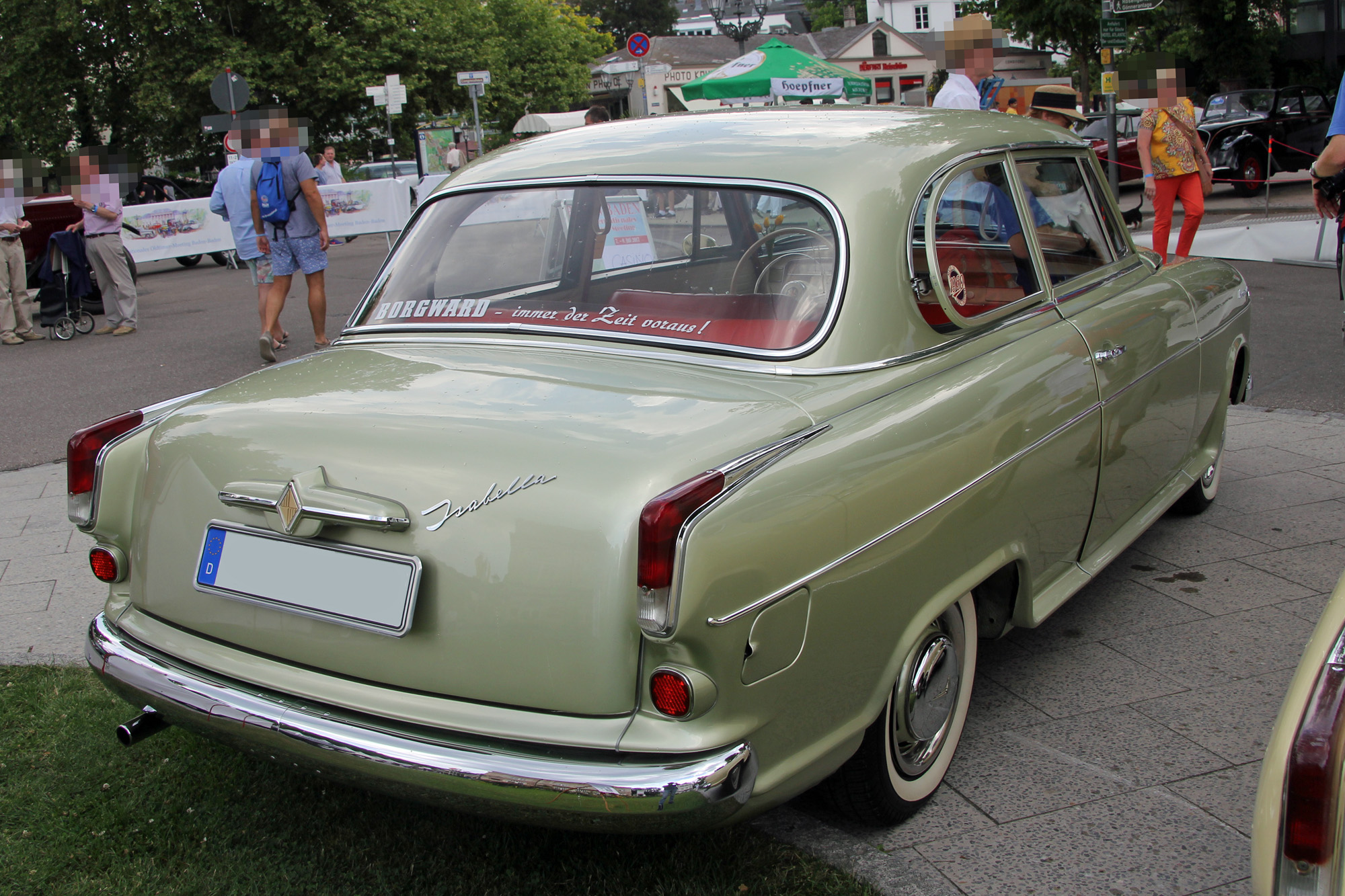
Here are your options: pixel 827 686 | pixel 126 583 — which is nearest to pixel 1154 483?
pixel 827 686

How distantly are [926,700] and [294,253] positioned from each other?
7.38 metres

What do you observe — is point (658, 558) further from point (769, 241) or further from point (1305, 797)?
point (769, 241)

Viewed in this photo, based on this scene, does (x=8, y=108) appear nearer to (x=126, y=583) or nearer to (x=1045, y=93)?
(x=1045, y=93)

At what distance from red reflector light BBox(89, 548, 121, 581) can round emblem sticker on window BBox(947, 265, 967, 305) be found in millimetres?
2211

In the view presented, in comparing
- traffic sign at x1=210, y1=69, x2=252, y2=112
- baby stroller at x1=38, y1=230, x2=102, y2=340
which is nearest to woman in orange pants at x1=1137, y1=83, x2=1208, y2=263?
baby stroller at x1=38, y1=230, x2=102, y2=340

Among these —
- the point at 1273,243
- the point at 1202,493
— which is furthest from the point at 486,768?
the point at 1273,243

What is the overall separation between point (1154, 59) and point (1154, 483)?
21.6 ft

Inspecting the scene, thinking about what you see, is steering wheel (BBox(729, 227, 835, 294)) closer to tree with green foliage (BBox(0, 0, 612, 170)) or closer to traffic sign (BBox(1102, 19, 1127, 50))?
traffic sign (BBox(1102, 19, 1127, 50))

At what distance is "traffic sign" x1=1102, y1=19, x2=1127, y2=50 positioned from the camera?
1199cm

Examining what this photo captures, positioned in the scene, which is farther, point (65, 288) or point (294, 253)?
point (65, 288)

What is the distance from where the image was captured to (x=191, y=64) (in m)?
34.1

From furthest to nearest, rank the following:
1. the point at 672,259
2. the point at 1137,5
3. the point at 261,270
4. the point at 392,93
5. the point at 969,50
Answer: the point at 392,93
the point at 1137,5
the point at 261,270
the point at 969,50
the point at 672,259

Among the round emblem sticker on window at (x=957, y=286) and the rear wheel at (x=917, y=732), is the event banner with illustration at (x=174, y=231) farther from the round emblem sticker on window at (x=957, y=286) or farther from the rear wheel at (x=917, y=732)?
the rear wheel at (x=917, y=732)

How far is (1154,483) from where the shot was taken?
3.78 metres
